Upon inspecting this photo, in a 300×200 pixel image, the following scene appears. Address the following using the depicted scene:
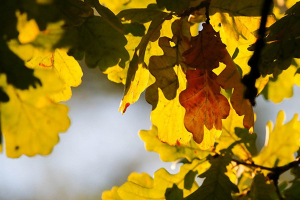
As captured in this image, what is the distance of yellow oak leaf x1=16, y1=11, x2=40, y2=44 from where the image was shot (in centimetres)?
78

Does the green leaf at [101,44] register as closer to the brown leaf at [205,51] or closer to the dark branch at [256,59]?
the brown leaf at [205,51]

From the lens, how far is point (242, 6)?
1.04 meters

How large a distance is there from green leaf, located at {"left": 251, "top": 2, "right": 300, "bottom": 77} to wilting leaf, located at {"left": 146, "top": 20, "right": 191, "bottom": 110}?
0.77 feet

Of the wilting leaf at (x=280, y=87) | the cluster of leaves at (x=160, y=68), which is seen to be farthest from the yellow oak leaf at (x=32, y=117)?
the wilting leaf at (x=280, y=87)

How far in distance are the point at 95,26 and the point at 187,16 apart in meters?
0.27

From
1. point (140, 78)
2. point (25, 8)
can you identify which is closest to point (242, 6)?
point (140, 78)

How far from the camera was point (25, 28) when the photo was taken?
31.7 inches

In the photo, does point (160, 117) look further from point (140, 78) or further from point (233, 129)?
point (233, 129)

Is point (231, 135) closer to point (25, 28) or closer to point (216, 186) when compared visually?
A: point (216, 186)

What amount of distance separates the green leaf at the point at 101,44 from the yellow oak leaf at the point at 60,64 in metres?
0.05

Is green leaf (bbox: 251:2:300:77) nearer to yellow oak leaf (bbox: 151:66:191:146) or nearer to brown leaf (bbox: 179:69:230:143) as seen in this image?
brown leaf (bbox: 179:69:230:143)

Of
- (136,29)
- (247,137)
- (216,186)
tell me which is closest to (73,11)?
(136,29)

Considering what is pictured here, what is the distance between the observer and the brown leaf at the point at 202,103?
104cm

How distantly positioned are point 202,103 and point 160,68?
0.16 meters
